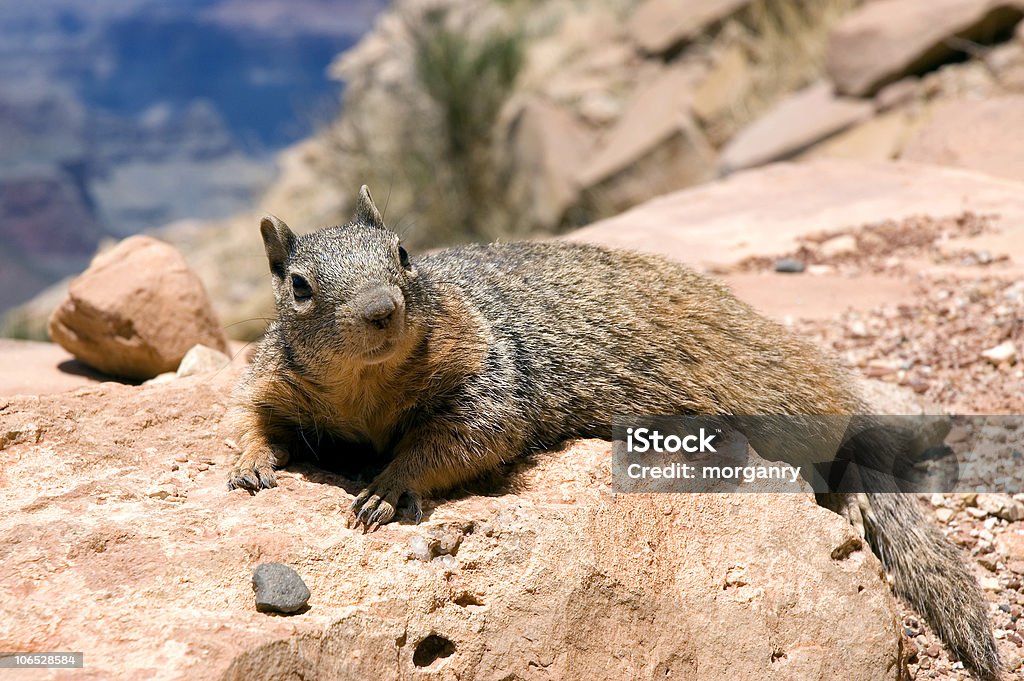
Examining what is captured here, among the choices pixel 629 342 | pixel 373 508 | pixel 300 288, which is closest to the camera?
pixel 373 508

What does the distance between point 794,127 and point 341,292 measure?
12.9 metres

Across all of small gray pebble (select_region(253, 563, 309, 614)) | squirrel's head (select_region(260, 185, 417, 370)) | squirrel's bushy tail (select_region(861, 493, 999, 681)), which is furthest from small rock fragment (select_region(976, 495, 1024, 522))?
small gray pebble (select_region(253, 563, 309, 614))

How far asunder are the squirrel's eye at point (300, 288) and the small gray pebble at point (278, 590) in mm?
1336

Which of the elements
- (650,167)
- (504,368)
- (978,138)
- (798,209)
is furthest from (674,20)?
(504,368)

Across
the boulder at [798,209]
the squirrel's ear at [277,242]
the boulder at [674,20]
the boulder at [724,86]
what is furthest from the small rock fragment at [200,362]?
the boulder at [674,20]

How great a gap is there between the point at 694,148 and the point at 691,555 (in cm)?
1343

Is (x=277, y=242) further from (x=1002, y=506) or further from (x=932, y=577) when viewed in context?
(x=1002, y=506)

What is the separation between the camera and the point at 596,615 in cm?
459

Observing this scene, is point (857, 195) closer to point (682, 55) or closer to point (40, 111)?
point (682, 55)

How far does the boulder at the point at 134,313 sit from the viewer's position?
6.85m

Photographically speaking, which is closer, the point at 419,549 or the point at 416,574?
the point at 416,574

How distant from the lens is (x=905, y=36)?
15.1m

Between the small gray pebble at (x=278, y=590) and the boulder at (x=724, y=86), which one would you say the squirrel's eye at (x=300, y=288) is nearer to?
the small gray pebble at (x=278, y=590)

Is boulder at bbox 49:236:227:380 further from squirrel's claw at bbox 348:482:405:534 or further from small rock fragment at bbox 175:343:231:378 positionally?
squirrel's claw at bbox 348:482:405:534
